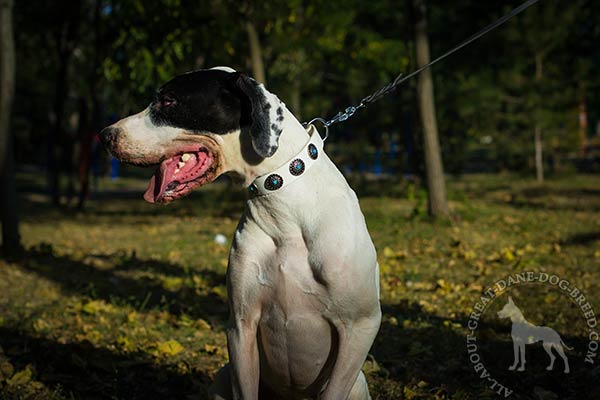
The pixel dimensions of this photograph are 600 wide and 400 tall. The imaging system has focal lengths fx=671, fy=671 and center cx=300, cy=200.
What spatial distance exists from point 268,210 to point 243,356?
632 mm

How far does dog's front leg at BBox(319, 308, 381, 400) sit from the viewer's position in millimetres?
2793

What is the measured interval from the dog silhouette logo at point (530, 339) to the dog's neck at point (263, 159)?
2.45 m

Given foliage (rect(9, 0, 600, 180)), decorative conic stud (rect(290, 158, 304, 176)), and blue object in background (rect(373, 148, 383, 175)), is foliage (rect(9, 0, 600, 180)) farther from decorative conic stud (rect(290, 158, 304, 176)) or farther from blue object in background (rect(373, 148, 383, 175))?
decorative conic stud (rect(290, 158, 304, 176))

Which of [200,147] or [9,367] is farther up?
[200,147]

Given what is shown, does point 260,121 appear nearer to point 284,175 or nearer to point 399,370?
point 284,175

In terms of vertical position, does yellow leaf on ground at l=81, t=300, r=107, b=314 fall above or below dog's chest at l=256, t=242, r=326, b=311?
below

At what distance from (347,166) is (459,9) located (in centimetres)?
535

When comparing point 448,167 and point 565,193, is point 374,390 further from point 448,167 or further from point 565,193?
point 448,167

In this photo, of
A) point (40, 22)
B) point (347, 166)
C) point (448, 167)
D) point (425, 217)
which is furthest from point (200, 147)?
point (448, 167)

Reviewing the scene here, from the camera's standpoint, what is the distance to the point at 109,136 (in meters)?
2.76

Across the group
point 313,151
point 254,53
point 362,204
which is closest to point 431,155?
point 362,204

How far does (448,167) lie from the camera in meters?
18.6

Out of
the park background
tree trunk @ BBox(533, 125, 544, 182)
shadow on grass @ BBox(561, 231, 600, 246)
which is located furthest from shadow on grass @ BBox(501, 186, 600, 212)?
shadow on grass @ BBox(561, 231, 600, 246)

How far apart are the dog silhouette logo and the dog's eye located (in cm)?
286
